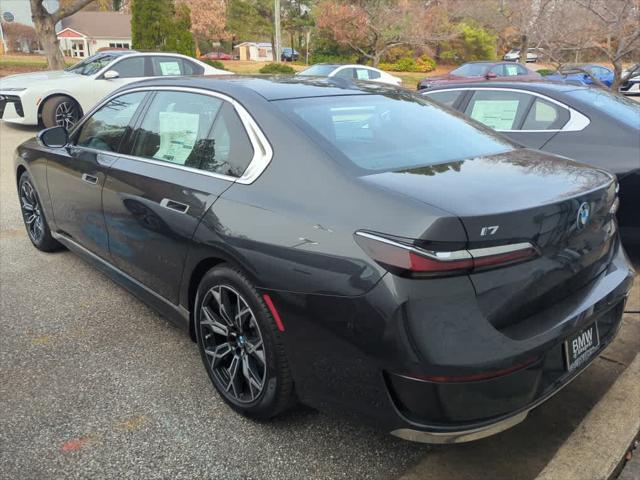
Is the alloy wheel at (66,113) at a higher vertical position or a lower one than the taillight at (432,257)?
lower

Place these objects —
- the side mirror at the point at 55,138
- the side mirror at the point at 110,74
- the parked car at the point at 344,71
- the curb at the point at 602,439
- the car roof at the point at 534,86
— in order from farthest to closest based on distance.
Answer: the parked car at the point at 344,71 < the side mirror at the point at 110,74 < the car roof at the point at 534,86 < the side mirror at the point at 55,138 < the curb at the point at 602,439

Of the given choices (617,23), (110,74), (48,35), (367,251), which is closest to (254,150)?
(367,251)

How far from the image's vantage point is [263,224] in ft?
7.89

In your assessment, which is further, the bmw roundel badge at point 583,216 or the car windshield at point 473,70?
the car windshield at point 473,70

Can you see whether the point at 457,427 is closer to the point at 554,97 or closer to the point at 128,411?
the point at 128,411

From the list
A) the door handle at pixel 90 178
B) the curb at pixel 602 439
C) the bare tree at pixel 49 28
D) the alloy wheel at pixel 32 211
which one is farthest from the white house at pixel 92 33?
the curb at pixel 602 439

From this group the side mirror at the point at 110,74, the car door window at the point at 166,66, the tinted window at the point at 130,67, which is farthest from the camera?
the car door window at the point at 166,66

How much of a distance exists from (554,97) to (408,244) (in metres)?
3.71

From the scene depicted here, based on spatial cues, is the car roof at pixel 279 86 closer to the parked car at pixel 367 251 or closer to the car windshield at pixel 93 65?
the parked car at pixel 367 251

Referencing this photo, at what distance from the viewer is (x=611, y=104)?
4.95m

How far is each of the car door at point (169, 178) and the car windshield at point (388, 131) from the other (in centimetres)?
36

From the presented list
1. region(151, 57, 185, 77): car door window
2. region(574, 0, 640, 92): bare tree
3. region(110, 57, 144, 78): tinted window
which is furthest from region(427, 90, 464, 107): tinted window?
region(110, 57, 144, 78): tinted window

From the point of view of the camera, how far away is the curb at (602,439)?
2.28m

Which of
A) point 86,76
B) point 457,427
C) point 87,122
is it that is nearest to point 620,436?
point 457,427
